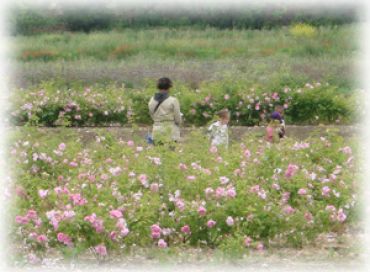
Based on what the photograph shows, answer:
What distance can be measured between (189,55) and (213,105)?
34.0 feet

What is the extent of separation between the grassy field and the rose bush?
741 centimetres

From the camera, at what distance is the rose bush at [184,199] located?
520cm

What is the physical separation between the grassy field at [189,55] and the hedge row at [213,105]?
29.6 inches

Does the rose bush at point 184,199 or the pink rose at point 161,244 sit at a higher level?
the rose bush at point 184,199

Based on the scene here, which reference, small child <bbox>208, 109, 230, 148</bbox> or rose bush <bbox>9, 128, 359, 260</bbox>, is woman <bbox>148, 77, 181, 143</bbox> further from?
rose bush <bbox>9, 128, 359, 260</bbox>

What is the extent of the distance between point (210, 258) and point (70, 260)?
784mm

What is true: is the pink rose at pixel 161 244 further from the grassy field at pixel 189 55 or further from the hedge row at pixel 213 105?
the grassy field at pixel 189 55

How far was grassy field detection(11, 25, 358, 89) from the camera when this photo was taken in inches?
657

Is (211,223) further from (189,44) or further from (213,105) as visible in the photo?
(189,44)

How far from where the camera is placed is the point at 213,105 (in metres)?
13.4

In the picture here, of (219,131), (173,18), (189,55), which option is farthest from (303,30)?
(219,131)

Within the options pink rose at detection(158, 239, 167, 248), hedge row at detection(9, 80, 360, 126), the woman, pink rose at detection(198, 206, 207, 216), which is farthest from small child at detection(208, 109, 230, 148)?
hedge row at detection(9, 80, 360, 126)

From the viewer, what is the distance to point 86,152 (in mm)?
7637

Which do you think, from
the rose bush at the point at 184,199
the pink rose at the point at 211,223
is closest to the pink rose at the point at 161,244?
the rose bush at the point at 184,199
